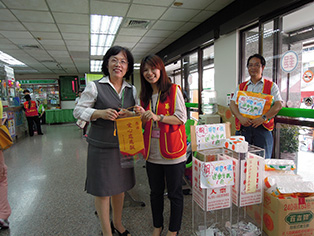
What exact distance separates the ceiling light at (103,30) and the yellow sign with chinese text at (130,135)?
3.37 meters

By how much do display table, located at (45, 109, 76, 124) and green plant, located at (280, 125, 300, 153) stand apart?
1063cm

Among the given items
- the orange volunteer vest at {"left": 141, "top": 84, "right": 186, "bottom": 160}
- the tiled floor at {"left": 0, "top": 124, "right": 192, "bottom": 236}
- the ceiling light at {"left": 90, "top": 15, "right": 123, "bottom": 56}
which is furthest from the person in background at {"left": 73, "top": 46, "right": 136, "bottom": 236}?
the ceiling light at {"left": 90, "top": 15, "right": 123, "bottom": 56}

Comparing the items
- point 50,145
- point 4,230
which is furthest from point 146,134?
point 50,145

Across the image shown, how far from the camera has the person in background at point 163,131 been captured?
4.72 feet

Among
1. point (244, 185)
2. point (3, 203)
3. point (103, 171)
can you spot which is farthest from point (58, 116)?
point (244, 185)

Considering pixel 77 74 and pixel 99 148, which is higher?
pixel 77 74

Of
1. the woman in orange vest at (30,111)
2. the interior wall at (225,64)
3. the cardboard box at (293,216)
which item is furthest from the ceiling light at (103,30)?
the cardboard box at (293,216)

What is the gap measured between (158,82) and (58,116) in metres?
10.7

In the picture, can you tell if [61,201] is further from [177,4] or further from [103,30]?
[103,30]

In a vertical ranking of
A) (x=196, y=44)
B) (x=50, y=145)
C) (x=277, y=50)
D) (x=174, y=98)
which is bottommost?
(x=50, y=145)

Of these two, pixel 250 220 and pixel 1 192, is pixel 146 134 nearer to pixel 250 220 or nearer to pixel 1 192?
pixel 250 220

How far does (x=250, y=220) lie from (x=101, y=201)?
1.34 m

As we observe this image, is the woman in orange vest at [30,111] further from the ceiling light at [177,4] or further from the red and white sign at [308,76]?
the red and white sign at [308,76]

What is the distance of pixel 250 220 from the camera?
1.84 metres
